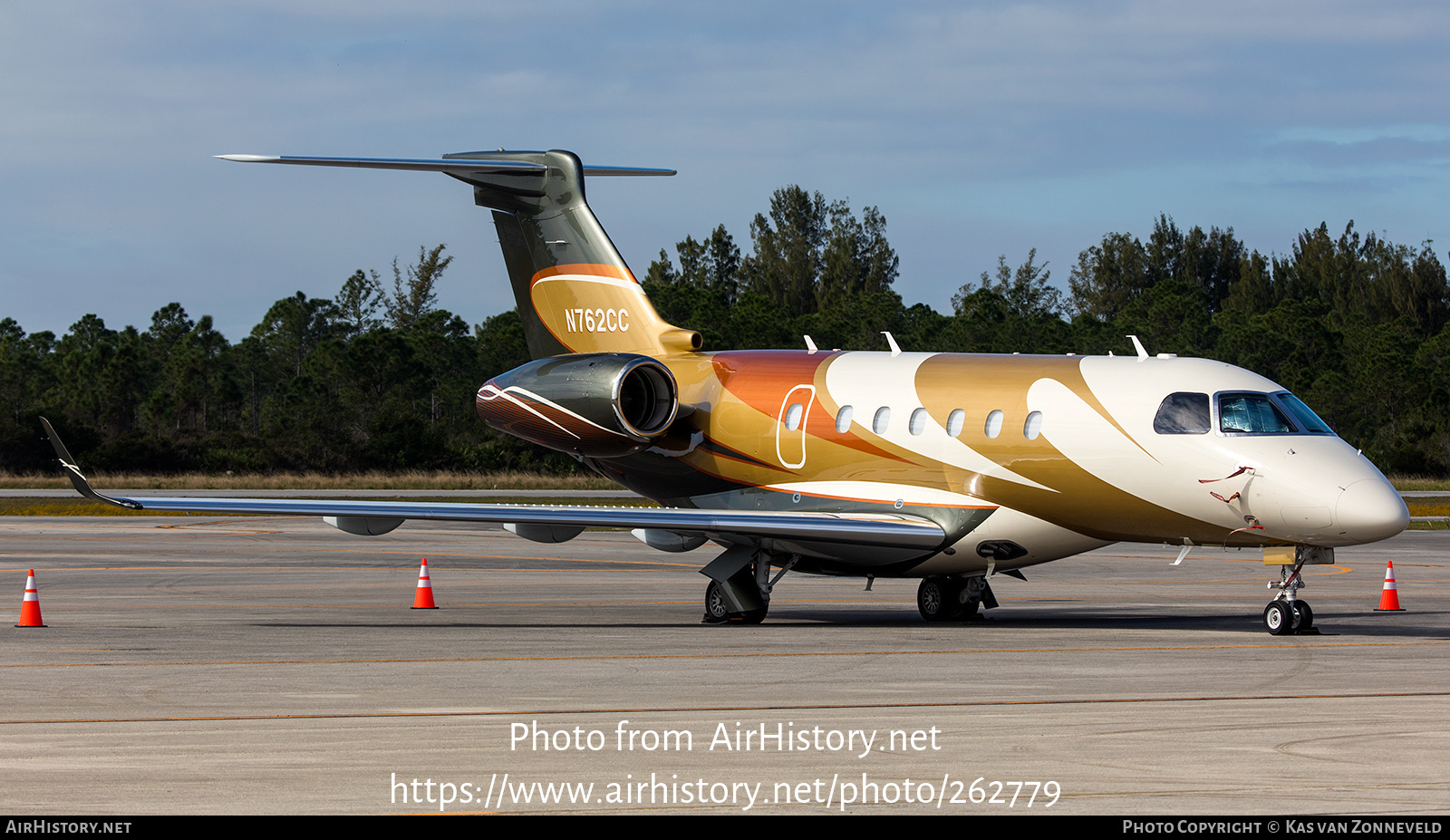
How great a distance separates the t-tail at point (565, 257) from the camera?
74.9 feet

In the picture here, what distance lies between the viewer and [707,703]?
475 inches

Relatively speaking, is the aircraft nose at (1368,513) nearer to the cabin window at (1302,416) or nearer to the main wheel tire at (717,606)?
the cabin window at (1302,416)

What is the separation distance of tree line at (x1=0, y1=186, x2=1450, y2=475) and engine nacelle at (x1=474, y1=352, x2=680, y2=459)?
43.8 m

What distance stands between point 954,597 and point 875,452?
238cm

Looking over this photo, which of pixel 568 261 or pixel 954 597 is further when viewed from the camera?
pixel 568 261

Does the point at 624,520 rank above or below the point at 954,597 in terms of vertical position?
above

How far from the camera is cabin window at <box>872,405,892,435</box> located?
63.8 feet

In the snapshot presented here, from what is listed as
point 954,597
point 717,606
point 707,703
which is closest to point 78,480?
point 717,606

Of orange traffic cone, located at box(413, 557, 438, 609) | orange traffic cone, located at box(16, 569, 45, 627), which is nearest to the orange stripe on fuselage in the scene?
orange traffic cone, located at box(413, 557, 438, 609)

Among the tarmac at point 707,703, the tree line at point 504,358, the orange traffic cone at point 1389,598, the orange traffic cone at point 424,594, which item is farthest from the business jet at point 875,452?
the tree line at point 504,358

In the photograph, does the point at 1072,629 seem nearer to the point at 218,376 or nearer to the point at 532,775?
the point at 532,775

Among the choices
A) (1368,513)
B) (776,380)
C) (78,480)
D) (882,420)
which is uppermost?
(776,380)

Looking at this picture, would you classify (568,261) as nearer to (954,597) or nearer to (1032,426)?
(954,597)

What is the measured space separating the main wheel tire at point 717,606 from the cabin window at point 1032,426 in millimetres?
4355
